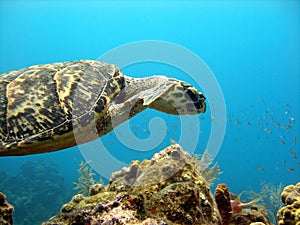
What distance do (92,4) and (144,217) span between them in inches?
4646

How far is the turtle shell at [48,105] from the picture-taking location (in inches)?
143

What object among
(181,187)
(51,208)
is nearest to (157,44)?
(181,187)

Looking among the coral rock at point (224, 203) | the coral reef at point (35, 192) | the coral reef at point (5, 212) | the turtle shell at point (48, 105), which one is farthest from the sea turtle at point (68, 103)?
the coral reef at point (35, 192)

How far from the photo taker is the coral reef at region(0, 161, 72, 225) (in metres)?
17.0

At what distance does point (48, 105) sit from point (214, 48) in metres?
103

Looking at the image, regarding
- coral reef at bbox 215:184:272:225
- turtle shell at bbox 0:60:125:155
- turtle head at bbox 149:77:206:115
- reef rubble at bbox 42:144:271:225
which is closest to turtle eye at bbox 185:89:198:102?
turtle head at bbox 149:77:206:115

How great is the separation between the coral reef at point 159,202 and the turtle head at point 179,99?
0.89 meters

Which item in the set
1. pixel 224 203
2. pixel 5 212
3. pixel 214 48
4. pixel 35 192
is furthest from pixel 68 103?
pixel 214 48

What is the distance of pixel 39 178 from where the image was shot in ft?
70.5

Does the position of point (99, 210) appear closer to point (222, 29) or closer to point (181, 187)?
point (181, 187)

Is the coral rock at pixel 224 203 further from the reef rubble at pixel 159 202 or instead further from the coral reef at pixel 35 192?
the coral reef at pixel 35 192

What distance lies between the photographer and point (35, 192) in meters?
19.2

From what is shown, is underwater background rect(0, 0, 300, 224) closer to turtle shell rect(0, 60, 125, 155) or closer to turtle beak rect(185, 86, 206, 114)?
turtle beak rect(185, 86, 206, 114)

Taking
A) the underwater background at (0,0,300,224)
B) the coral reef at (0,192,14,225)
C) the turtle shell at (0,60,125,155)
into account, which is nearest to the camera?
the coral reef at (0,192,14,225)
